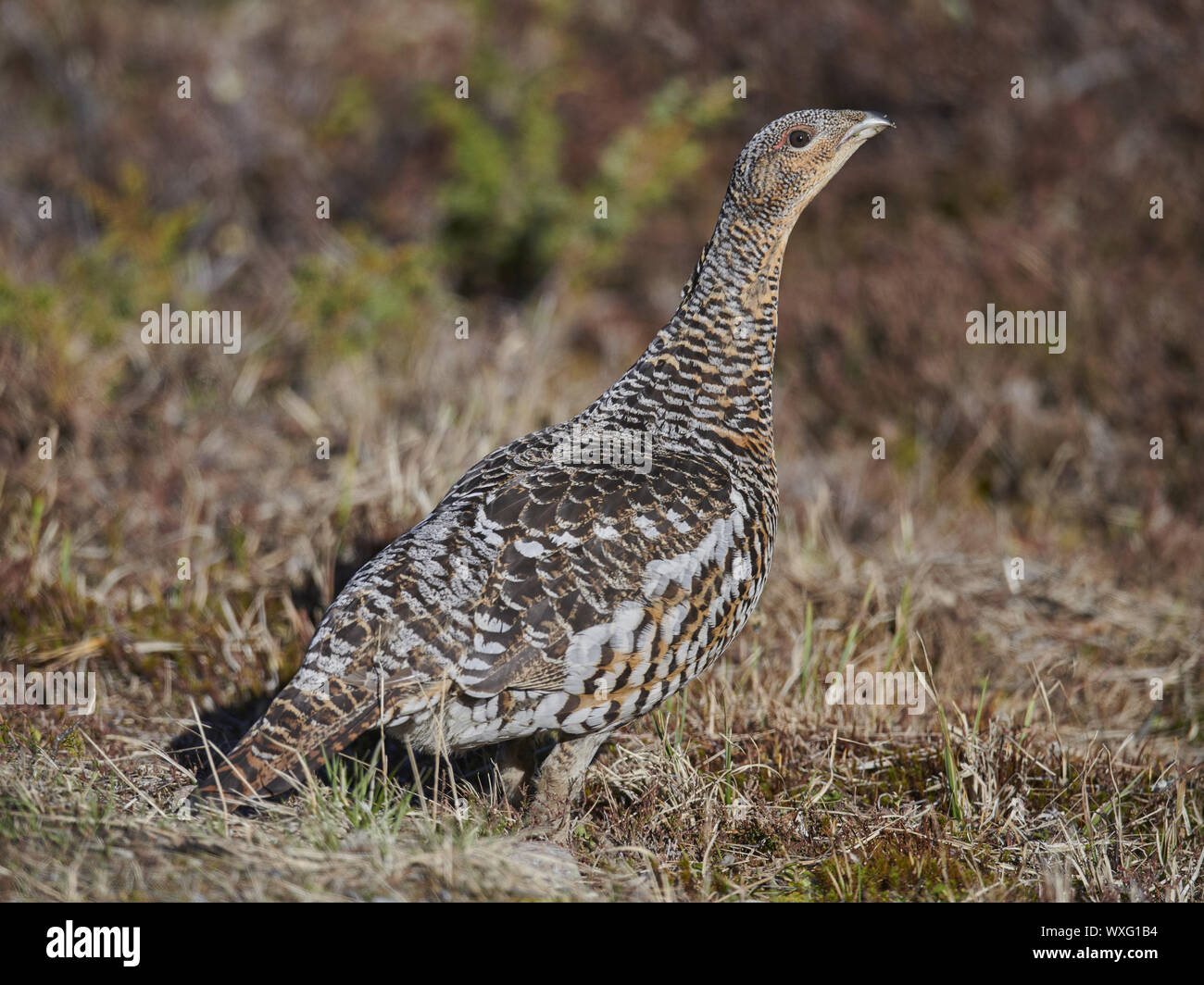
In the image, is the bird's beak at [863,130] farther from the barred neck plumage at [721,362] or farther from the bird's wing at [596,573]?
the bird's wing at [596,573]

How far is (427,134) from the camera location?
10445 millimetres

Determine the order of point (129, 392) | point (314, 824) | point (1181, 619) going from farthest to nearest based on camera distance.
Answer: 1. point (129, 392)
2. point (1181, 619)
3. point (314, 824)

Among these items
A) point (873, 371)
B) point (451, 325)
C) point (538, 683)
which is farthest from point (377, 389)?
point (538, 683)

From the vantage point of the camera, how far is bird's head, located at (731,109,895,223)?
4418mm

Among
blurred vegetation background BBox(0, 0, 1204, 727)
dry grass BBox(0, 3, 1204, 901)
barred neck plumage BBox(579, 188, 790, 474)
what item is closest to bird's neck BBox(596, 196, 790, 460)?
barred neck plumage BBox(579, 188, 790, 474)

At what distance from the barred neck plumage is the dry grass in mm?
1095

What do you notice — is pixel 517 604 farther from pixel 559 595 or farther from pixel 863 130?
pixel 863 130

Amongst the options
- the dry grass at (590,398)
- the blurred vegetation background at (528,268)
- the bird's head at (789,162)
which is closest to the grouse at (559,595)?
the dry grass at (590,398)

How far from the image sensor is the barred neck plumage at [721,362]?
433 centimetres

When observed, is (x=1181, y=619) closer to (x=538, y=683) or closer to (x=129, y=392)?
(x=538, y=683)

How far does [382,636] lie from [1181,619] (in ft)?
14.8

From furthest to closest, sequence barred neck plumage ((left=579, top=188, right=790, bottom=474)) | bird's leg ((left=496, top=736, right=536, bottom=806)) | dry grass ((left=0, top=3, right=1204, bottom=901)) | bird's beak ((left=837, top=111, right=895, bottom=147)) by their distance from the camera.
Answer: bird's beak ((left=837, top=111, right=895, bottom=147))
barred neck plumage ((left=579, top=188, right=790, bottom=474))
bird's leg ((left=496, top=736, right=536, bottom=806))
dry grass ((left=0, top=3, right=1204, bottom=901))

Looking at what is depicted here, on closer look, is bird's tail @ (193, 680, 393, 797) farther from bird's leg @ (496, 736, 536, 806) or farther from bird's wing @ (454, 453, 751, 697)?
bird's leg @ (496, 736, 536, 806)

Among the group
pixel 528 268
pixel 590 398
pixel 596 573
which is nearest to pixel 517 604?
pixel 596 573
